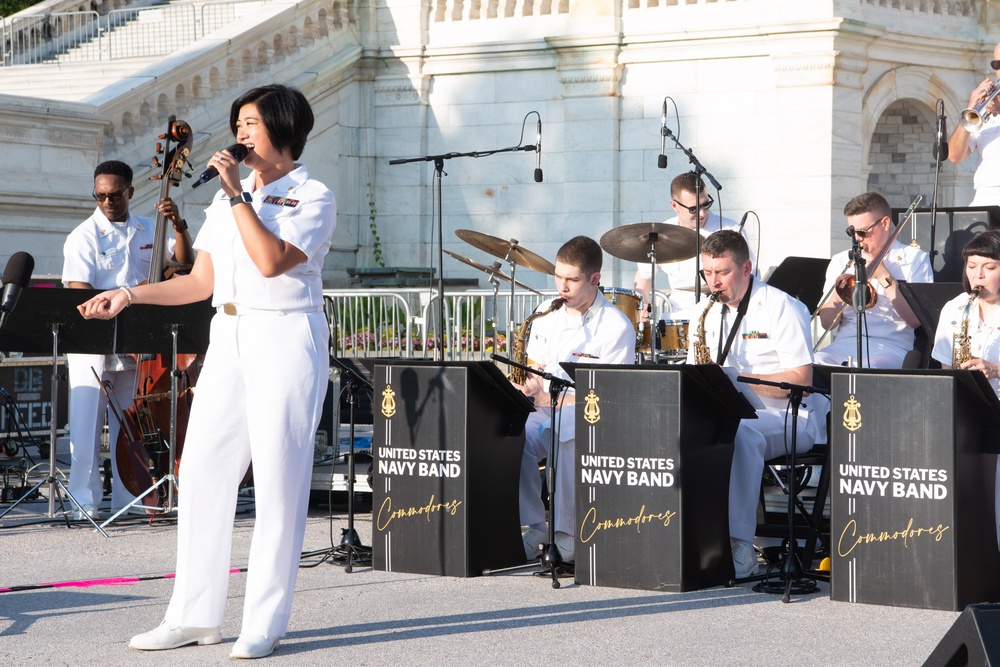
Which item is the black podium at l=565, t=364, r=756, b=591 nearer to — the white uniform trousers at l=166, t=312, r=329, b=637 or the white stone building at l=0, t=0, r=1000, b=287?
the white uniform trousers at l=166, t=312, r=329, b=637

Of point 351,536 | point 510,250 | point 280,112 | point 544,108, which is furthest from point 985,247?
point 544,108

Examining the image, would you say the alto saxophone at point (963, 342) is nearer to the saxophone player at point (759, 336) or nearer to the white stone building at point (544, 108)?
the saxophone player at point (759, 336)

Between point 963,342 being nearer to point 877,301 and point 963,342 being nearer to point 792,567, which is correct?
point 792,567

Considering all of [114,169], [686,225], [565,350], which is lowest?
[565,350]

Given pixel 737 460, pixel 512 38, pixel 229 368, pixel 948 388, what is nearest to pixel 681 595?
pixel 737 460

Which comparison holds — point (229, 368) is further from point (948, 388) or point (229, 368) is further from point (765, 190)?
point (765, 190)

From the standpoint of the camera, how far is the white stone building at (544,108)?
16.1m

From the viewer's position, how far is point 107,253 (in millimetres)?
9539

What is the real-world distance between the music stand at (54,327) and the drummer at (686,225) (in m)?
3.87

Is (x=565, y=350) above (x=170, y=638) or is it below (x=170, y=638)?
above

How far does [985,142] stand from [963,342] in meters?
4.35

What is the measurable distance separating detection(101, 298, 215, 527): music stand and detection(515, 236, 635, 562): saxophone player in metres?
2.01

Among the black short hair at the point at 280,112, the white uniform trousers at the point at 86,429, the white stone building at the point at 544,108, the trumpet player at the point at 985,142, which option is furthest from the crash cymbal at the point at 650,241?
the white stone building at the point at 544,108

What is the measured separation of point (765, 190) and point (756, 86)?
3.85 ft
